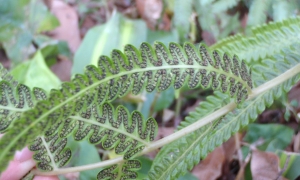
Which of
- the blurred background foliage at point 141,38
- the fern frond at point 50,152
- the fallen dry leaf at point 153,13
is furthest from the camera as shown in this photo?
the fallen dry leaf at point 153,13

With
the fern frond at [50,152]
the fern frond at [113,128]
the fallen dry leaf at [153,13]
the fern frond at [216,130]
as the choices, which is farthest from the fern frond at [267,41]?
the fallen dry leaf at [153,13]

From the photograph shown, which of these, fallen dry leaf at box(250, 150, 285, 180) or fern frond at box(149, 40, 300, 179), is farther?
fallen dry leaf at box(250, 150, 285, 180)

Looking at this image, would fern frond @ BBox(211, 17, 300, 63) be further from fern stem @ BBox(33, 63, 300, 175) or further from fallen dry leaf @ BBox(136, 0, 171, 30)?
fallen dry leaf @ BBox(136, 0, 171, 30)

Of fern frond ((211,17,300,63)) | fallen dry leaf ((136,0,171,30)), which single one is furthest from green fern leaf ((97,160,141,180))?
fallen dry leaf ((136,0,171,30))

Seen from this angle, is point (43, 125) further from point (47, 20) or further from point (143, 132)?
point (47, 20)

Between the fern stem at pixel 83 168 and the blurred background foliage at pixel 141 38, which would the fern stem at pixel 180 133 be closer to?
the fern stem at pixel 83 168

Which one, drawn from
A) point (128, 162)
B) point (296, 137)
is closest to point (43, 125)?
point (128, 162)
